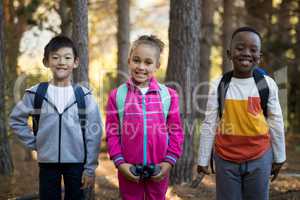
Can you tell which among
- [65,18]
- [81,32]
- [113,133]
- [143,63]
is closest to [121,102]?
[113,133]

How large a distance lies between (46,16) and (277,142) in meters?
7.17

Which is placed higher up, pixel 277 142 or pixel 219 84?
pixel 219 84

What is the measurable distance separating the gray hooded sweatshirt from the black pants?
0.05 m

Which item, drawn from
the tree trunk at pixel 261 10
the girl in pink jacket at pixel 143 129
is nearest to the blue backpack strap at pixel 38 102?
the girl in pink jacket at pixel 143 129

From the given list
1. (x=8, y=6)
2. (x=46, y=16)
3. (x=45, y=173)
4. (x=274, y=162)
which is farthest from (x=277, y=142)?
(x=8, y=6)

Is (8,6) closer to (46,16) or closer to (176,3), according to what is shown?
(46,16)

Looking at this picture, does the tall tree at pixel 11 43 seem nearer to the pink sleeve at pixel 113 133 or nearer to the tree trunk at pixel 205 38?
the pink sleeve at pixel 113 133

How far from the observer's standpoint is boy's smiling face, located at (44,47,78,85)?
3.40 meters

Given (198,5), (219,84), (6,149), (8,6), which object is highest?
(8,6)

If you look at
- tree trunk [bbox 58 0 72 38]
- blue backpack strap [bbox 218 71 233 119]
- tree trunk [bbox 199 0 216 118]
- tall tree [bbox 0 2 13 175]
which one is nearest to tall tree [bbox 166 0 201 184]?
tree trunk [bbox 58 0 72 38]

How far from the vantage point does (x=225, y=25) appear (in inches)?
464

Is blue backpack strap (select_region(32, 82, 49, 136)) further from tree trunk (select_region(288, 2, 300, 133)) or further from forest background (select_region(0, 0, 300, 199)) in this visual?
tree trunk (select_region(288, 2, 300, 133))

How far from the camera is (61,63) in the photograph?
3398 millimetres

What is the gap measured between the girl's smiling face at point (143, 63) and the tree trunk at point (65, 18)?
13.9 ft
